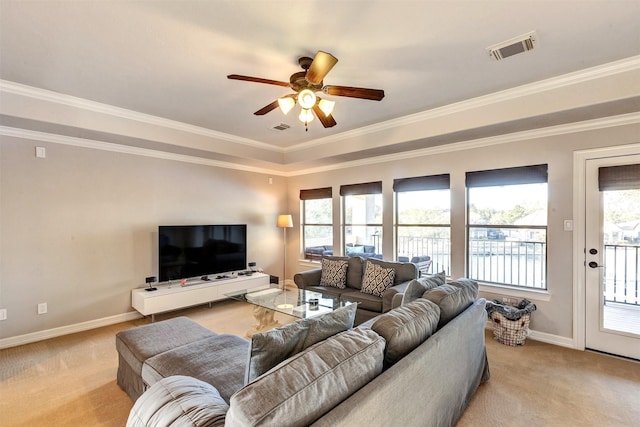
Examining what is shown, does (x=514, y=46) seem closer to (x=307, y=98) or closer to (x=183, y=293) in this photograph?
(x=307, y=98)

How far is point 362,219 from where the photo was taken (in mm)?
5320

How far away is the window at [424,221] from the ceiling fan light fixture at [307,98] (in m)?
2.60

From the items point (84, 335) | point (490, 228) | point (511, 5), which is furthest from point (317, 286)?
point (511, 5)

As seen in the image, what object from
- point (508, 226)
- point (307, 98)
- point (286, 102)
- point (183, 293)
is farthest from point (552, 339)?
point (183, 293)

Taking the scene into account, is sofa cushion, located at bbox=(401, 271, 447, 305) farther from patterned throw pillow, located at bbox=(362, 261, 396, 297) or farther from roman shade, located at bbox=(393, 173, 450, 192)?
roman shade, located at bbox=(393, 173, 450, 192)

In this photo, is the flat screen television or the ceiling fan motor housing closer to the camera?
the ceiling fan motor housing

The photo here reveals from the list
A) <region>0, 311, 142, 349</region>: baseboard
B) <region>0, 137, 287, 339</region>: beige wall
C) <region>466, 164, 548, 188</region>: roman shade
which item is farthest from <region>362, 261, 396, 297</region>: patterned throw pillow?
<region>0, 311, 142, 349</region>: baseboard

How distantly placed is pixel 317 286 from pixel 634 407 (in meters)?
3.21

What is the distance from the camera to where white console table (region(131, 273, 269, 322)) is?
396 cm

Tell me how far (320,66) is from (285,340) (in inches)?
68.4

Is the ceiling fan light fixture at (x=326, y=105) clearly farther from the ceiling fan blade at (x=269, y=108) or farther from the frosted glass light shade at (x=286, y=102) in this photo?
the ceiling fan blade at (x=269, y=108)

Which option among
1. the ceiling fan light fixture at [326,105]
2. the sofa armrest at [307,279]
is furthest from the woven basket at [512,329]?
the ceiling fan light fixture at [326,105]

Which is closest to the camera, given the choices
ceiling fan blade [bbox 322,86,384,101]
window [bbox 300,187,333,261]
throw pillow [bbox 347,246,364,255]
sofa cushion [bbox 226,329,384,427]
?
sofa cushion [bbox 226,329,384,427]

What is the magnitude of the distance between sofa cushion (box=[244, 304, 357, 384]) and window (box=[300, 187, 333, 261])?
162 inches
